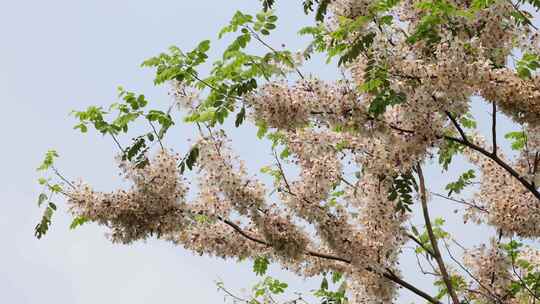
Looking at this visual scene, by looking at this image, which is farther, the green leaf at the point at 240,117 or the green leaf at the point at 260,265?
the green leaf at the point at 260,265

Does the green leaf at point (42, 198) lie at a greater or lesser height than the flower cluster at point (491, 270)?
lesser

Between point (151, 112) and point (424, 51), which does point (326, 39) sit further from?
point (151, 112)

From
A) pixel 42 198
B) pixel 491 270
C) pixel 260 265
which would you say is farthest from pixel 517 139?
pixel 42 198

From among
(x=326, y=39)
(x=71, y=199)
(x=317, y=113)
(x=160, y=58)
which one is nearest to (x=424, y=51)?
(x=326, y=39)

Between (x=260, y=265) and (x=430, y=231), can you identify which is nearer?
(x=260, y=265)

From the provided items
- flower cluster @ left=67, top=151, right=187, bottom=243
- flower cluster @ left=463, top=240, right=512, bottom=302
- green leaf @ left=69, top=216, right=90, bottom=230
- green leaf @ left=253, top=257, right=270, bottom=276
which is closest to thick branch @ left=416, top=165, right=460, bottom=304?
flower cluster @ left=463, top=240, right=512, bottom=302

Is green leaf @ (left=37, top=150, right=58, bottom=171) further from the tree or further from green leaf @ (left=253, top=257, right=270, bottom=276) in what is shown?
green leaf @ (left=253, top=257, right=270, bottom=276)

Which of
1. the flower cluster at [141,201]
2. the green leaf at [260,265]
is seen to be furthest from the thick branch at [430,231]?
the flower cluster at [141,201]

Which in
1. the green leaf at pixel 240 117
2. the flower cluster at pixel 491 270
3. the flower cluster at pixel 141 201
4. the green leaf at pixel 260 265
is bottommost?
the flower cluster at pixel 141 201

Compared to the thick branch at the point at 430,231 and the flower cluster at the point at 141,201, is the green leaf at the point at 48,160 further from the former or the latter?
the thick branch at the point at 430,231

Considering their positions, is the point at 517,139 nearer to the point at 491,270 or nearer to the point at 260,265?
the point at 491,270

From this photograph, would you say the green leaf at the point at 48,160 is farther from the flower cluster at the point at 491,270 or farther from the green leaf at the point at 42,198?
the flower cluster at the point at 491,270

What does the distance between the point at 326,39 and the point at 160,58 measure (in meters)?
2.03

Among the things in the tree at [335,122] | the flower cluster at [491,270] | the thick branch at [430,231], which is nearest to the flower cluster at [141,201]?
the tree at [335,122]
